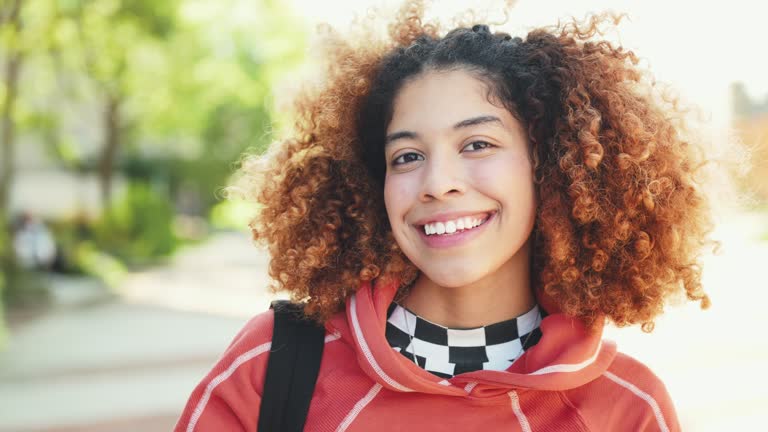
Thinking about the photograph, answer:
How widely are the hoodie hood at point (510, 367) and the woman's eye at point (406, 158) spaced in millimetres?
378

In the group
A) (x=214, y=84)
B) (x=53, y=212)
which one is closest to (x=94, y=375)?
(x=214, y=84)

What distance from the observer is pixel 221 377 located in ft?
6.14

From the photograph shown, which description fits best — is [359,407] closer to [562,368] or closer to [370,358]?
[370,358]

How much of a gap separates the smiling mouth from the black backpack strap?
399 mm

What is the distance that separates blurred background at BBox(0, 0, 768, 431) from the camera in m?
5.70

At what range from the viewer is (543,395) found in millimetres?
1881

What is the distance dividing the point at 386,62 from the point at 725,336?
7.84 m

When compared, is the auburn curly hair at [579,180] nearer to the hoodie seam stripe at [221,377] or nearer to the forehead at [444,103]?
the forehead at [444,103]

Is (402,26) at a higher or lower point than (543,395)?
higher

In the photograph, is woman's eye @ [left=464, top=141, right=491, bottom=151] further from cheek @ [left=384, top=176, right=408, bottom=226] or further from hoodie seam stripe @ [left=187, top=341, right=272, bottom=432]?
hoodie seam stripe @ [left=187, top=341, right=272, bottom=432]

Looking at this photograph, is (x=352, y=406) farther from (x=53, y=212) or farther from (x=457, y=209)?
(x=53, y=212)

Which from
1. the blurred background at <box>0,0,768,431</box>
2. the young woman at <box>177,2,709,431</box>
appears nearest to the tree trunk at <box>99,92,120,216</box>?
the blurred background at <box>0,0,768,431</box>

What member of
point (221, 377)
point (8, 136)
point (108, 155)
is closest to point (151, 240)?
point (108, 155)

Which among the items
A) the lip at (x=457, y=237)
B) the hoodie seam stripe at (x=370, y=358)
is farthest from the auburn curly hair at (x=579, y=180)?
the lip at (x=457, y=237)
